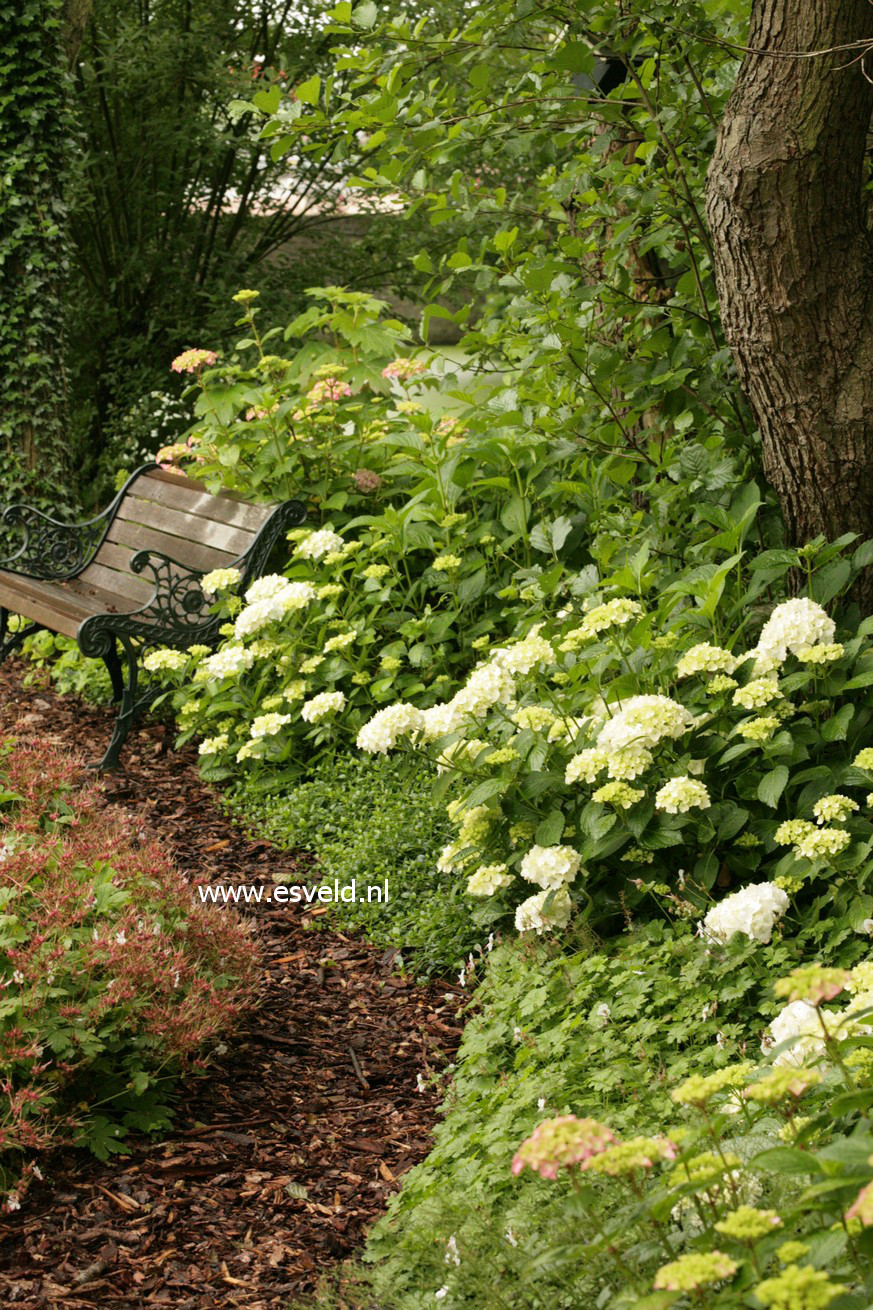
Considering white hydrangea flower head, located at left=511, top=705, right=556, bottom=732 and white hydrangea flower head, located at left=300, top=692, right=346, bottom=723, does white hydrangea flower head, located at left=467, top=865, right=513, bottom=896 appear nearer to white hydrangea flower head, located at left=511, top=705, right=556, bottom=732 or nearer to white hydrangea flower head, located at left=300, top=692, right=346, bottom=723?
white hydrangea flower head, located at left=511, top=705, right=556, bottom=732

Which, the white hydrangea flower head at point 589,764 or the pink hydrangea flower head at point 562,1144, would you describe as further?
the white hydrangea flower head at point 589,764

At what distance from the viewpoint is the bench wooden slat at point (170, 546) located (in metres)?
5.89

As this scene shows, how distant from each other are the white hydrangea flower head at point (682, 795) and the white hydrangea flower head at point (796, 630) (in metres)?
0.39

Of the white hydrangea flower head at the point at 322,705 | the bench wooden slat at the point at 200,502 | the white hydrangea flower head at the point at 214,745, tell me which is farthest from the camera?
the bench wooden slat at the point at 200,502

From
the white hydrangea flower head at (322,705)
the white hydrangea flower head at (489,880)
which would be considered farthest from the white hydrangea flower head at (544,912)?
the white hydrangea flower head at (322,705)

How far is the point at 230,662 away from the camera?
16.1 ft

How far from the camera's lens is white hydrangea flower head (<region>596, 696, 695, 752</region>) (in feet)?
9.65

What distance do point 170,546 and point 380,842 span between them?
2.67 m

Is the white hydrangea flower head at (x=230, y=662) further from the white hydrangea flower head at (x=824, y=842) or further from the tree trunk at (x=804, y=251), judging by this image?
the white hydrangea flower head at (x=824, y=842)

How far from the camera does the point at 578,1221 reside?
1.85 meters

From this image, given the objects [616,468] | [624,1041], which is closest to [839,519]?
[616,468]

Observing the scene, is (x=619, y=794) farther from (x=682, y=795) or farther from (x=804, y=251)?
(x=804, y=251)

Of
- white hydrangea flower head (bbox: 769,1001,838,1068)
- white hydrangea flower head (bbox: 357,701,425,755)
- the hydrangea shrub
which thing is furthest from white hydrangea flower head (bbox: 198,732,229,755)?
white hydrangea flower head (bbox: 769,1001,838,1068)

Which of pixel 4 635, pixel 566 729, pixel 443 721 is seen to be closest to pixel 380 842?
pixel 443 721
